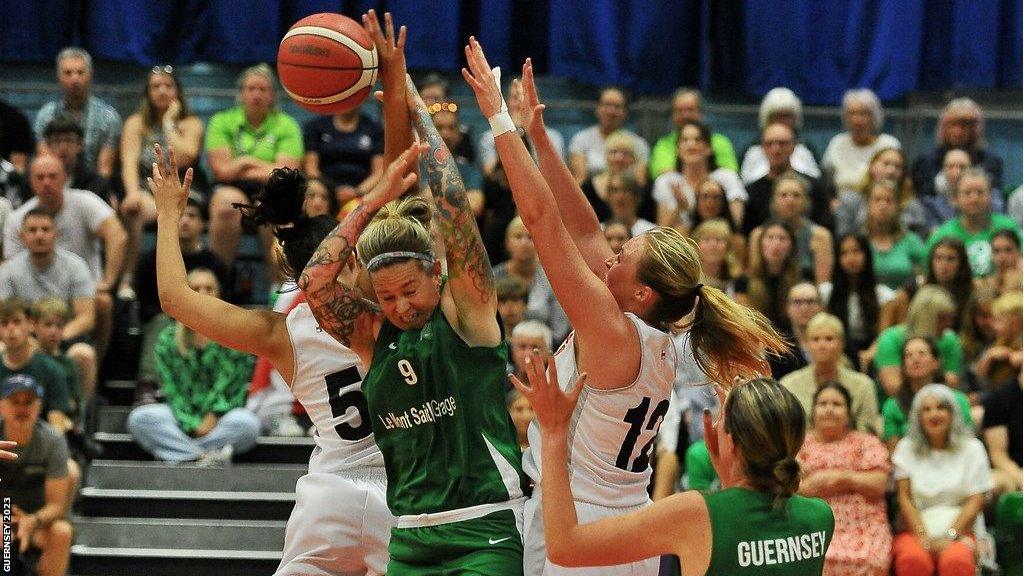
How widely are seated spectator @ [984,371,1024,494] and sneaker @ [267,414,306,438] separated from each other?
3942mm

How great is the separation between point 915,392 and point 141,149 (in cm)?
528

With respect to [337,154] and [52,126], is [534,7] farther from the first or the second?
[52,126]

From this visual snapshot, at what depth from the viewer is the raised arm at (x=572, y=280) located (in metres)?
3.88

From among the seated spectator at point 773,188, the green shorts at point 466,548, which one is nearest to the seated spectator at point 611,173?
the seated spectator at point 773,188

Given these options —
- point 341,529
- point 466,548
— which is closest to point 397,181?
point 466,548

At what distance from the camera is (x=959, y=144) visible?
10.5 m

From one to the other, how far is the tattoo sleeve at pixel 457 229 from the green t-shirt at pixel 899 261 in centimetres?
592

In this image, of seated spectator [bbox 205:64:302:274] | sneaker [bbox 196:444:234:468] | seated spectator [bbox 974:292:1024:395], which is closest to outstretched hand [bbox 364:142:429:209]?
sneaker [bbox 196:444:234:468]

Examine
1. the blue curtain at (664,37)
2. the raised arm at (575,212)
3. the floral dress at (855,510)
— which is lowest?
the floral dress at (855,510)

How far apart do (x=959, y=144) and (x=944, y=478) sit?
362cm

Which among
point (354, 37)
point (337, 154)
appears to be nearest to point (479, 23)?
point (337, 154)

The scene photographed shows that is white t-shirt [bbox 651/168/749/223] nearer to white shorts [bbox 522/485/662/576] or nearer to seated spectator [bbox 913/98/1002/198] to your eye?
seated spectator [bbox 913/98/1002/198]

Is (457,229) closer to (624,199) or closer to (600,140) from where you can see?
(624,199)

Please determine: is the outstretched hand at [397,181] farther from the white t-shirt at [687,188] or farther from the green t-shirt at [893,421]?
the white t-shirt at [687,188]
